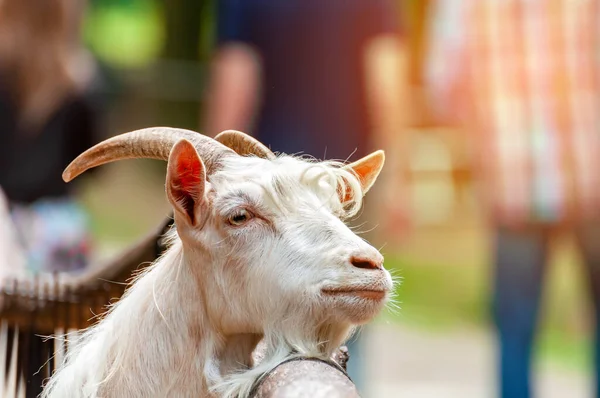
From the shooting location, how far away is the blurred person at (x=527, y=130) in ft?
16.1

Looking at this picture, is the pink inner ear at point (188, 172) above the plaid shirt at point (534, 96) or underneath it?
underneath

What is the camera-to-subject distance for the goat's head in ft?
6.54

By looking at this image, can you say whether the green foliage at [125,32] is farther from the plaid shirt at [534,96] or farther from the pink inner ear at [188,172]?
the pink inner ear at [188,172]

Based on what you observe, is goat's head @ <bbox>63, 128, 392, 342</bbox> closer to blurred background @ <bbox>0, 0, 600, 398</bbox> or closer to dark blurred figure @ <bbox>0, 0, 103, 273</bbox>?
dark blurred figure @ <bbox>0, 0, 103, 273</bbox>

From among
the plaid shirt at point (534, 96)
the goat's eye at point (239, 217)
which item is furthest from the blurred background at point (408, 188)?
the goat's eye at point (239, 217)

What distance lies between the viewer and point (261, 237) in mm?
2086

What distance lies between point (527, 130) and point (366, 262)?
3504 mm

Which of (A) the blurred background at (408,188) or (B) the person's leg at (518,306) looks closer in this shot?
(B) the person's leg at (518,306)

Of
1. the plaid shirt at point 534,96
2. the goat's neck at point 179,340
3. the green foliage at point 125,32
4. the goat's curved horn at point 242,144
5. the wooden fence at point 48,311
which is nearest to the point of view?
the goat's neck at point 179,340

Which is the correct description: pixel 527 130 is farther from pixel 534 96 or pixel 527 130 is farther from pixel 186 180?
pixel 186 180

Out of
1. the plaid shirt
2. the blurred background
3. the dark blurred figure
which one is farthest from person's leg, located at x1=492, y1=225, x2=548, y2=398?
the blurred background

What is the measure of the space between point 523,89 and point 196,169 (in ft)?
11.9

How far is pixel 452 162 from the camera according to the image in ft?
42.2

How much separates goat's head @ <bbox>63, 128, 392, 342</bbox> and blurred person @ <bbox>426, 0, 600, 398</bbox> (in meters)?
2.90
